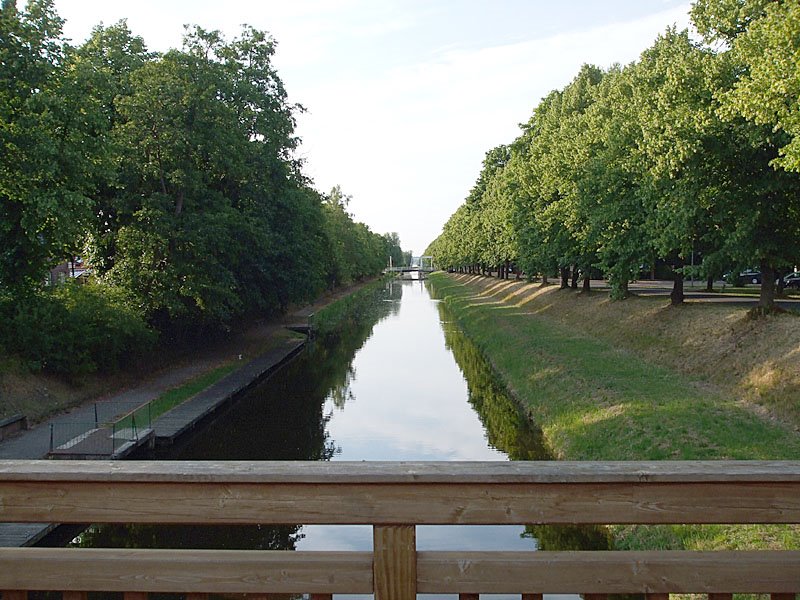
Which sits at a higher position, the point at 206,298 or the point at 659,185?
the point at 659,185

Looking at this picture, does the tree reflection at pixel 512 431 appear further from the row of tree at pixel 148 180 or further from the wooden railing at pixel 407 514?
the row of tree at pixel 148 180

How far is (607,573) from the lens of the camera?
2.61 meters

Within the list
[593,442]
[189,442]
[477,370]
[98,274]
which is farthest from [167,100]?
[593,442]

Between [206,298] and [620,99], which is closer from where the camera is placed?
[206,298]

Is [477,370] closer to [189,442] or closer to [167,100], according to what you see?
[189,442]

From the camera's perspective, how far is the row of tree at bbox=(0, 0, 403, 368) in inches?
654

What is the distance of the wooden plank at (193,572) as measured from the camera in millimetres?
2613

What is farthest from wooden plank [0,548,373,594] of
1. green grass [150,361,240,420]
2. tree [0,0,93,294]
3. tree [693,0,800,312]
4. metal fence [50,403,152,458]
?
green grass [150,361,240,420]

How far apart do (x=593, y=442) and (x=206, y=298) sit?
16.9 meters

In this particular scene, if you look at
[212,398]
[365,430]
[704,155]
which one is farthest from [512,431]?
[212,398]

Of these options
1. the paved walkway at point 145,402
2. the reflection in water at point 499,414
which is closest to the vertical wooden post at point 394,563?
the paved walkway at point 145,402

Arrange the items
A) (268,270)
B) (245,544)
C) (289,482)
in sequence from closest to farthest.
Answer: (289,482) → (245,544) → (268,270)

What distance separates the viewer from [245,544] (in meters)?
11.6

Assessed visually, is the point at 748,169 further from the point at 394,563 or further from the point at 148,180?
the point at 148,180
